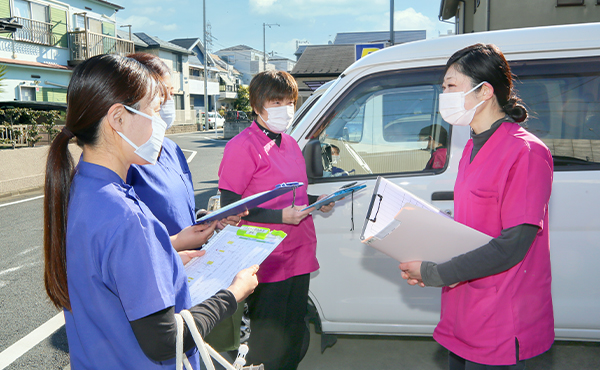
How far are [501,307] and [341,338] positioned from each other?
6.40 feet

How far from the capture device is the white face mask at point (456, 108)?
1.70m

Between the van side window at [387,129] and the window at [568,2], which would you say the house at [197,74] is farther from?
the van side window at [387,129]

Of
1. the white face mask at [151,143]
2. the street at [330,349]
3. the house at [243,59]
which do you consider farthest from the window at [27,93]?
the house at [243,59]

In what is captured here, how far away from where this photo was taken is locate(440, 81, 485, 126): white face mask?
1.70 meters

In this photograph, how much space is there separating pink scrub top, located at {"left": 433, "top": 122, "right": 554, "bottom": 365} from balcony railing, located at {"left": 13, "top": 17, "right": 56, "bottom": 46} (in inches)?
934

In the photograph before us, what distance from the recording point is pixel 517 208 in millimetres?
1450

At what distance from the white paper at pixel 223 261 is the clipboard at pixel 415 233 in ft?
1.23

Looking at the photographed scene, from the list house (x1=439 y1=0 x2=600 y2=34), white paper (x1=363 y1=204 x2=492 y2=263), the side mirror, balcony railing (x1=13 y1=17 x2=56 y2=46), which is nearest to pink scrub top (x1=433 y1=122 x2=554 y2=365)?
white paper (x1=363 y1=204 x2=492 y2=263)

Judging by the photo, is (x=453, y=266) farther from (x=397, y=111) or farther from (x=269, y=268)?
(x=397, y=111)

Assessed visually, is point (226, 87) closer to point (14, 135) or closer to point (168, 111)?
point (14, 135)

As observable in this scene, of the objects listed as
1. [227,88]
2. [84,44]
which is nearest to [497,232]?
[84,44]

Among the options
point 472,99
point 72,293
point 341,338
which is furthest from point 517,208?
point 341,338

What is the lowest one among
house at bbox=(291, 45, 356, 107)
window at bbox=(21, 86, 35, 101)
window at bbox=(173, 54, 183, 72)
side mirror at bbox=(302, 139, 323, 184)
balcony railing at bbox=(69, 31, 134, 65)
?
side mirror at bbox=(302, 139, 323, 184)

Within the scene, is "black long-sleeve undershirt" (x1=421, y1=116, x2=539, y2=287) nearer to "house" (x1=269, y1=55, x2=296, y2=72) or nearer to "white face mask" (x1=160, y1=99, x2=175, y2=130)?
"white face mask" (x1=160, y1=99, x2=175, y2=130)
